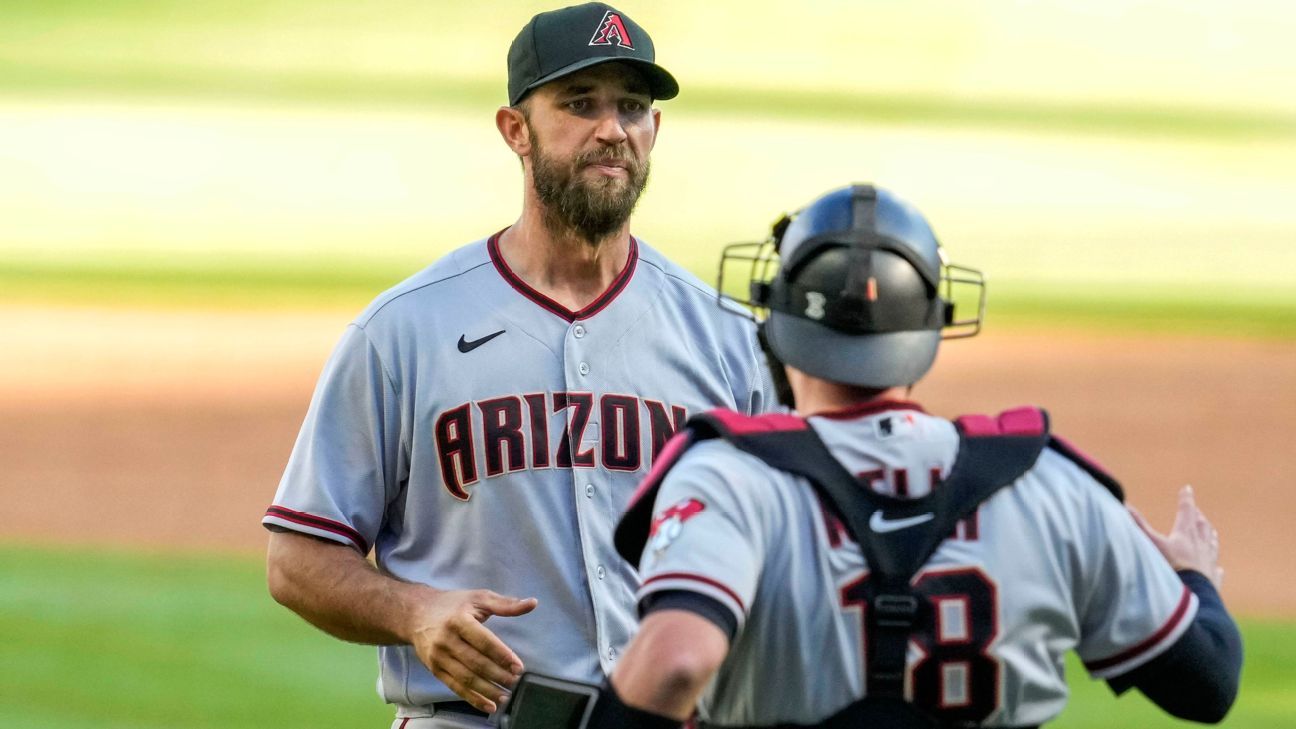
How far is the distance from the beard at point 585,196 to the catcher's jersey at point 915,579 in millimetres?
1221

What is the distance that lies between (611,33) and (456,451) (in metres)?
0.90

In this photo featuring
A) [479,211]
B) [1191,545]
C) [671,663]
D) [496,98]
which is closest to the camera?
[671,663]

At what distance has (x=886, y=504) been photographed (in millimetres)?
2020

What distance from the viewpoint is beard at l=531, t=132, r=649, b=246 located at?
10.6ft

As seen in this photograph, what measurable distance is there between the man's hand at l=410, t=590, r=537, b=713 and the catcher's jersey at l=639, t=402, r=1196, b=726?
0.72 m

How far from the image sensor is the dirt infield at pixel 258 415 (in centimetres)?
923

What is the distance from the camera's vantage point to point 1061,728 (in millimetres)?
6227

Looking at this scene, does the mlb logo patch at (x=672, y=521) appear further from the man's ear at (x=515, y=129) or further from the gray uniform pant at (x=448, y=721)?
the man's ear at (x=515, y=129)

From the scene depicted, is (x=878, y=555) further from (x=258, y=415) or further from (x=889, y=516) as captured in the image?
(x=258, y=415)

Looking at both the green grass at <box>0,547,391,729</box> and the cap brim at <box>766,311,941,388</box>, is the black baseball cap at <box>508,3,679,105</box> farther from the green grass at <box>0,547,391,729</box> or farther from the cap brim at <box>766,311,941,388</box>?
the green grass at <box>0,547,391,729</box>

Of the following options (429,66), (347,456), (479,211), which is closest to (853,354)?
(347,456)

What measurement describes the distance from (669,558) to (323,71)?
41.9ft

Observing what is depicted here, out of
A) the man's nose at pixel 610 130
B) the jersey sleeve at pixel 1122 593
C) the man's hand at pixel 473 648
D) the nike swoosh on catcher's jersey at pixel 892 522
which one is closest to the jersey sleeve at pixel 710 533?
the nike swoosh on catcher's jersey at pixel 892 522

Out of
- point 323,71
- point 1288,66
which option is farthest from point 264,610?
point 1288,66
